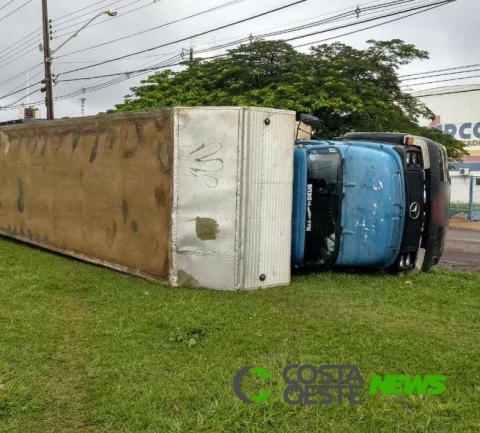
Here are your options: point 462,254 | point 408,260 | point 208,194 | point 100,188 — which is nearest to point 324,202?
point 408,260

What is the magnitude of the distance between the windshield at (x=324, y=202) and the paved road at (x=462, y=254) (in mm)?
3739

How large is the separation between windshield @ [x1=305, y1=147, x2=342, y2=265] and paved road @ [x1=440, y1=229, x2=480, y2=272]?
3.74 meters

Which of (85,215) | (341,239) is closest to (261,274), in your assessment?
(341,239)

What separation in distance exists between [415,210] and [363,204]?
72 cm

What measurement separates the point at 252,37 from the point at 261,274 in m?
13.6

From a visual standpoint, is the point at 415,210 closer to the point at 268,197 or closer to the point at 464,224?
the point at 268,197

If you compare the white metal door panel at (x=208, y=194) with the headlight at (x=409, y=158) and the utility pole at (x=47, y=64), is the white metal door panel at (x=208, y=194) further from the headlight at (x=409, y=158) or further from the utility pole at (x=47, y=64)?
the utility pole at (x=47, y=64)

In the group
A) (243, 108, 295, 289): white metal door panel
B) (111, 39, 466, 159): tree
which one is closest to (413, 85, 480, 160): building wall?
(111, 39, 466, 159): tree

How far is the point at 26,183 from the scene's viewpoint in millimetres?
9680

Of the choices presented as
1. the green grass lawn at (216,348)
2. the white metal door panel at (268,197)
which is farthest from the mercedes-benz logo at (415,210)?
the white metal door panel at (268,197)

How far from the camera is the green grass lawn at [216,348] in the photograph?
3.23 m

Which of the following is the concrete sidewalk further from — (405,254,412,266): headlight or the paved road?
(405,254,412,266): headlight

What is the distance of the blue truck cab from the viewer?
6684 millimetres

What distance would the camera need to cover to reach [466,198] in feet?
98.5
